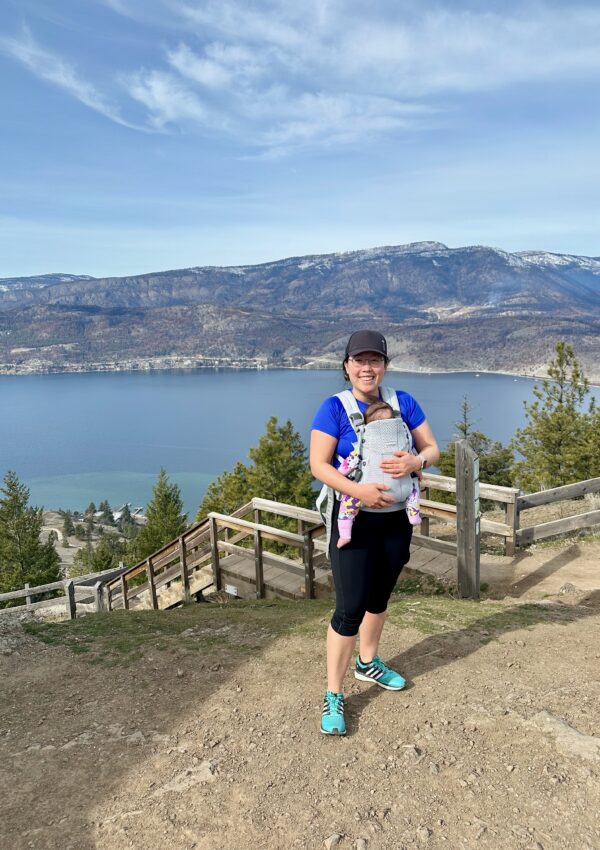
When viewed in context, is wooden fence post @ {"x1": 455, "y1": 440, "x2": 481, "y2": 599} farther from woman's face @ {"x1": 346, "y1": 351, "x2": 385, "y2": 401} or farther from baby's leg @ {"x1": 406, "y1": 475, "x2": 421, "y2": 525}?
woman's face @ {"x1": 346, "y1": 351, "x2": 385, "y2": 401}

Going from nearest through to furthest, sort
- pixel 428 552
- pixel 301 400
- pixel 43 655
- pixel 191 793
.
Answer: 1. pixel 191 793
2. pixel 43 655
3. pixel 428 552
4. pixel 301 400

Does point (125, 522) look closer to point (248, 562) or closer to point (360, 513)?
point (248, 562)

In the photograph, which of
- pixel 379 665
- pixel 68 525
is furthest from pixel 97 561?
pixel 68 525

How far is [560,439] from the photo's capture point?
24281 millimetres

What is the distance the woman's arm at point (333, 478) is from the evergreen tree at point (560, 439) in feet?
67.3

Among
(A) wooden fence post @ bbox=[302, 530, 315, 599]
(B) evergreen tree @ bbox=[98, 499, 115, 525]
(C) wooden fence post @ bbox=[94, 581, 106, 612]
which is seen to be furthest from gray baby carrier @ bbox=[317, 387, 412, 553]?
(B) evergreen tree @ bbox=[98, 499, 115, 525]

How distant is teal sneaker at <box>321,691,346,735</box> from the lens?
3.16 metres

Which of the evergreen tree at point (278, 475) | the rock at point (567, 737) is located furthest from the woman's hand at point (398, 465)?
the evergreen tree at point (278, 475)

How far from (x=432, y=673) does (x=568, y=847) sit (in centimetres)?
154

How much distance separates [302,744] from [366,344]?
2360mm

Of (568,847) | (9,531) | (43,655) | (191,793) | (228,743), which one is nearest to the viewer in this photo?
(568,847)

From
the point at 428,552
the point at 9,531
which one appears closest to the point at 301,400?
the point at 9,531

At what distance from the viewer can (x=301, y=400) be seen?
591 ft

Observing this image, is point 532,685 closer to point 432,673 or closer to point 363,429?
point 432,673
